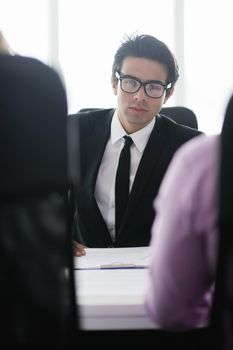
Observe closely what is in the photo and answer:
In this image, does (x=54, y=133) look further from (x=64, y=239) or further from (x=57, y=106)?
(x=64, y=239)

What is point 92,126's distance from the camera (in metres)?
2.36

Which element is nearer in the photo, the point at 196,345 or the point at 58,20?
the point at 196,345

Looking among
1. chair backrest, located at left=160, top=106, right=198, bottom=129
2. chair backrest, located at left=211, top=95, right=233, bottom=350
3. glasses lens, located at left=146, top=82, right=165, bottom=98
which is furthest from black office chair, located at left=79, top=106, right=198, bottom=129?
chair backrest, located at left=211, top=95, right=233, bottom=350

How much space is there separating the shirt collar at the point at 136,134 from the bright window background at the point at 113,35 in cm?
248

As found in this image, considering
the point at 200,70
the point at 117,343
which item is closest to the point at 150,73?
the point at 117,343

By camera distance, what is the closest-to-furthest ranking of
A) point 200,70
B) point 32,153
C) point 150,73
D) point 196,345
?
1. point 32,153
2. point 196,345
3. point 150,73
4. point 200,70

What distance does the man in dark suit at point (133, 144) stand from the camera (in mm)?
2053

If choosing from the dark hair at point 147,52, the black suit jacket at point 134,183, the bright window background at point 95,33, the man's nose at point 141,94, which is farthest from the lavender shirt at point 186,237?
the bright window background at point 95,33

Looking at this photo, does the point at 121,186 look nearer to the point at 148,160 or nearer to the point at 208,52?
the point at 148,160

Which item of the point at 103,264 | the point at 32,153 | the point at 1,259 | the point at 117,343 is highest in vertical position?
the point at 32,153

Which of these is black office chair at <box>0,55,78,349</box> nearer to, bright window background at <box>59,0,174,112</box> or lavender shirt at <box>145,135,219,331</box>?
lavender shirt at <box>145,135,219,331</box>

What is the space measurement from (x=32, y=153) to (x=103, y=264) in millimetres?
864

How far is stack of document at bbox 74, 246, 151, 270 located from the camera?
1557mm

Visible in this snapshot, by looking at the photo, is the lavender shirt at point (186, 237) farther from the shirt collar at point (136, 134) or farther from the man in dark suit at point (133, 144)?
the shirt collar at point (136, 134)
